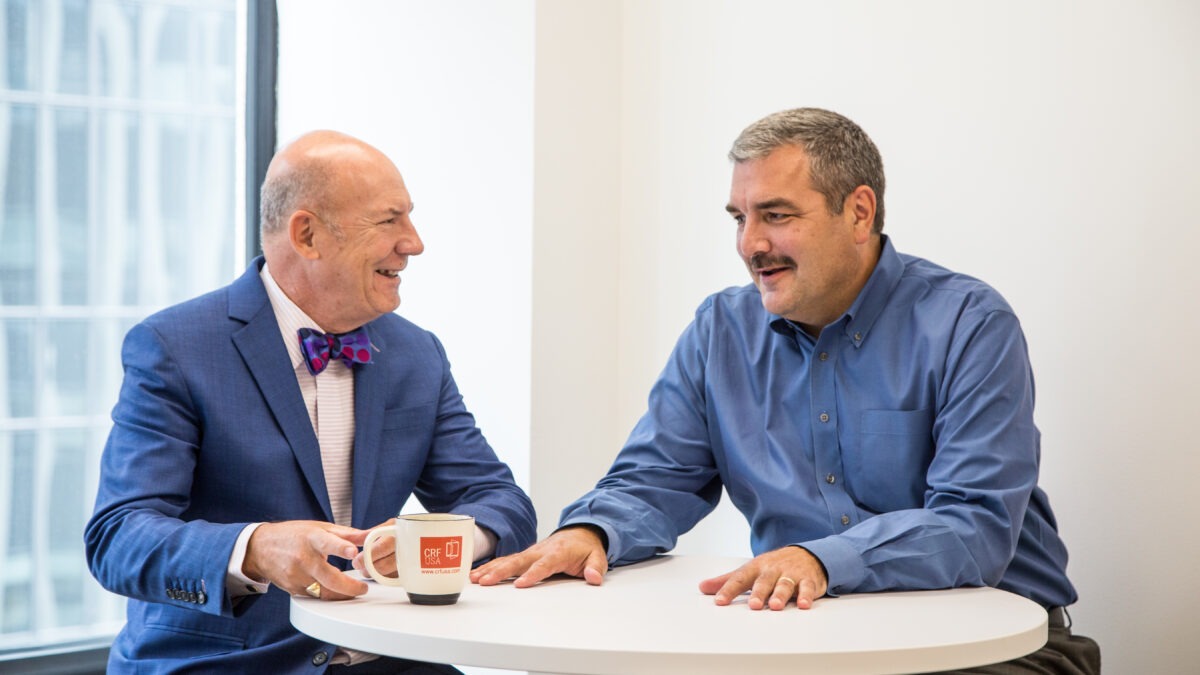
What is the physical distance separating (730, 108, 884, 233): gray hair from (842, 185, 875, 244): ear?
0.04 ft

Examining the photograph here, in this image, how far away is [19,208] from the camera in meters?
3.21

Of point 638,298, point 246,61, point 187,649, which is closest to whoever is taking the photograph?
point 187,649

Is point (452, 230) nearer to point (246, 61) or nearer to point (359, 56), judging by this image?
point (359, 56)

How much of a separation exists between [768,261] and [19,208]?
2099mm

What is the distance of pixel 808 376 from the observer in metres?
2.12

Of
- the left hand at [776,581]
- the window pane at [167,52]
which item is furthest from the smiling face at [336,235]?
the window pane at [167,52]

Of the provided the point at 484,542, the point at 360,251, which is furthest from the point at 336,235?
the point at 484,542

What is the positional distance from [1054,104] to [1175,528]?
0.83m

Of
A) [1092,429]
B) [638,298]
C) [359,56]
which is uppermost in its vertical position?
[359,56]

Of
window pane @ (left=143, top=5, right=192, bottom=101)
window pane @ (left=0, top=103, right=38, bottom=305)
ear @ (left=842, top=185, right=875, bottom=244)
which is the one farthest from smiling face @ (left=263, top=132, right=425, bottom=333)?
window pane @ (left=143, top=5, right=192, bottom=101)

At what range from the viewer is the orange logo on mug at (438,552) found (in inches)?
61.0

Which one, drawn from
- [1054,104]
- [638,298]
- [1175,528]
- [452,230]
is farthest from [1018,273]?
[452,230]

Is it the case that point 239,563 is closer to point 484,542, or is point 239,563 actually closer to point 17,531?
point 484,542

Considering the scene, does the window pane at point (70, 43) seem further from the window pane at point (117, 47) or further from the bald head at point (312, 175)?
the bald head at point (312, 175)
